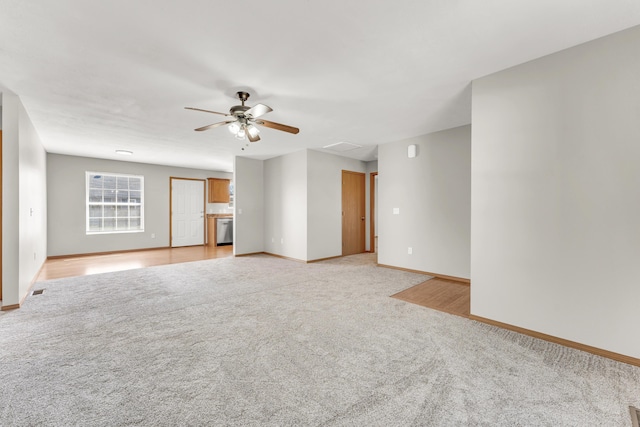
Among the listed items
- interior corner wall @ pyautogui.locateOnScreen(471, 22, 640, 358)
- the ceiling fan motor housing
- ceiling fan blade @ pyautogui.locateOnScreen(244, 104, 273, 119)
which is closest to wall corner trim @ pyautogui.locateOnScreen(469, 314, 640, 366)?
interior corner wall @ pyautogui.locateOnScreen(471, 22, 640, 358)

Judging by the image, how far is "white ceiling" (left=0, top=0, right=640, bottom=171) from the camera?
6.07 ft

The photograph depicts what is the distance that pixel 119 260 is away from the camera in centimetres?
620

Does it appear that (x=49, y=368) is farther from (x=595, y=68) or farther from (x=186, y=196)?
(x=186, y=196)

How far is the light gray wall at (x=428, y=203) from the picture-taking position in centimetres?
444

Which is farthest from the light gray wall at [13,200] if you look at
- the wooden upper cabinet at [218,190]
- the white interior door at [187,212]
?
the wooden upper cabinet at [218,190]

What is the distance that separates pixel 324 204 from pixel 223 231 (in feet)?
13.8

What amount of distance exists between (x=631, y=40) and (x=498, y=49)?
0.88 metres

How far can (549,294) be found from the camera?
2.41 m

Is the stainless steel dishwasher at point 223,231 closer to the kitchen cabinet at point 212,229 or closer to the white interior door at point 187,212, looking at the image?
the kitchen cabinet at point 212,229

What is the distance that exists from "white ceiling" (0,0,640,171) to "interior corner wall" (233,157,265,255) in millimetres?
2840

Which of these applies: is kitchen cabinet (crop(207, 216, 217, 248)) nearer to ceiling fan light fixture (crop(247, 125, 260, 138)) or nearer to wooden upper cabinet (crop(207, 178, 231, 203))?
wooden upper cabinet (crop(207, 178, 231, 203))

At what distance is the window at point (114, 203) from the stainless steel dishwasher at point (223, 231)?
2.04 m

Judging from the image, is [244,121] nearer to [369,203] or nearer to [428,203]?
[428,203]

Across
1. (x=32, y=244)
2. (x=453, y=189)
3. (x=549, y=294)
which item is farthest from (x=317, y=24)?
(x=32, y=244)
